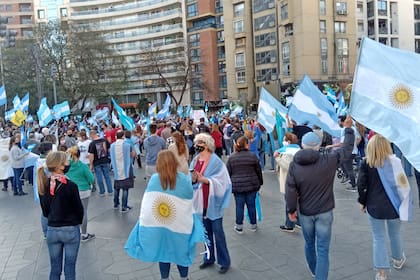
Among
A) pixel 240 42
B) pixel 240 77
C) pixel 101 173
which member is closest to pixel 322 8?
pixel 240 42

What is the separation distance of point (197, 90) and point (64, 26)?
28.5 m

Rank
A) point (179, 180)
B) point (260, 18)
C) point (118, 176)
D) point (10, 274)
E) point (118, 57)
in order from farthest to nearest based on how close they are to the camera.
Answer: point (260, 18) < point (118, 57) < point (118, 176) < point (10, 274) < point (179, 180)

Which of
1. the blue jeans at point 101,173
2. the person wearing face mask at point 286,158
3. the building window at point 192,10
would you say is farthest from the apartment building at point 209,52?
the person wearing face mask at point 286,158

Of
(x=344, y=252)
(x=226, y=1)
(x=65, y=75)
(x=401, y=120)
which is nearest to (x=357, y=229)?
(x=344, y=252)

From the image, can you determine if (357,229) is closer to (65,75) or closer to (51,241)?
(51,241)

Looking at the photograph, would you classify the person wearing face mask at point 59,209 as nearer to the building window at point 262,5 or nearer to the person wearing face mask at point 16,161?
the person wearing face mask at point 16,161

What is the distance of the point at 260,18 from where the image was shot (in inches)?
2178

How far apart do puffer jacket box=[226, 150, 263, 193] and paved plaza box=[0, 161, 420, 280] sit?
782 millimetres

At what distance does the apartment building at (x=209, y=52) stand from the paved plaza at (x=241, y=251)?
56500mm

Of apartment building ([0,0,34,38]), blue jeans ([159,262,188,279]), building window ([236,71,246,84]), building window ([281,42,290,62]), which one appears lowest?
blue jeans ([159,262,188,279])

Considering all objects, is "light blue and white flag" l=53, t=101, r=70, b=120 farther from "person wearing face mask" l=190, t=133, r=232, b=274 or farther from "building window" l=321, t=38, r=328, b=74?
"building window" l=321, t=38, r=328, b=74

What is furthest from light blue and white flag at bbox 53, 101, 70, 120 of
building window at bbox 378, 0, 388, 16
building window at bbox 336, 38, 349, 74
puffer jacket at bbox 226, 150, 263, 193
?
building window at bbox 378, 0, 388, 16

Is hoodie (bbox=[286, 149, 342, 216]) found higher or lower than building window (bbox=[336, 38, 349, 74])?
lower

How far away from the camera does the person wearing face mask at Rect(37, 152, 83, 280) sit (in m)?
4.30
